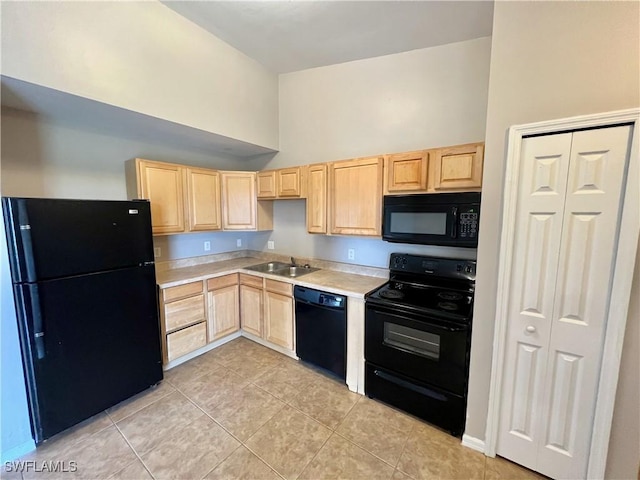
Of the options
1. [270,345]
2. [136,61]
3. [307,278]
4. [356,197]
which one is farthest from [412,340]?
[136,61]

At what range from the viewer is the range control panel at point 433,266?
216 cm

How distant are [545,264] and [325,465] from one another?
1.81 m

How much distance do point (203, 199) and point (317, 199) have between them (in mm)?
1388

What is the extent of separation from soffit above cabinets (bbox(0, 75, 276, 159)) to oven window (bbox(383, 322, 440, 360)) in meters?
2.51

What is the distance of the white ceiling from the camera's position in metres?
1.94

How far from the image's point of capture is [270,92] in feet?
10.3

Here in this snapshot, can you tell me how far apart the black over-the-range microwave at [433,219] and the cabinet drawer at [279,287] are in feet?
3.69

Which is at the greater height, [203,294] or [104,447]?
[203,294]

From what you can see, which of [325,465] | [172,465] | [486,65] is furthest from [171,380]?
[486,65]

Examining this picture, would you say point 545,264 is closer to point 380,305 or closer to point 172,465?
point 380,305

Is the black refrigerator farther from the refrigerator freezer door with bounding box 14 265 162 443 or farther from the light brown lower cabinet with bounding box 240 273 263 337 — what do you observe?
the light brown lower cabinet with bounding box 240 273 263 337

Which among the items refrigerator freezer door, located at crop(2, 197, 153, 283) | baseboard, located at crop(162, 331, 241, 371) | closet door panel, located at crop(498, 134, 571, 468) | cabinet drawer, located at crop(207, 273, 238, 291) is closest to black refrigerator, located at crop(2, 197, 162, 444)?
refrigerator freezer door, located at crop(2, 197, 153, 283)

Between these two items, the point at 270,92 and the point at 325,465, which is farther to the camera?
the point at 270,92

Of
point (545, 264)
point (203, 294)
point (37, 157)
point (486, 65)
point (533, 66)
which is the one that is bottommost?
point (203, 294)
